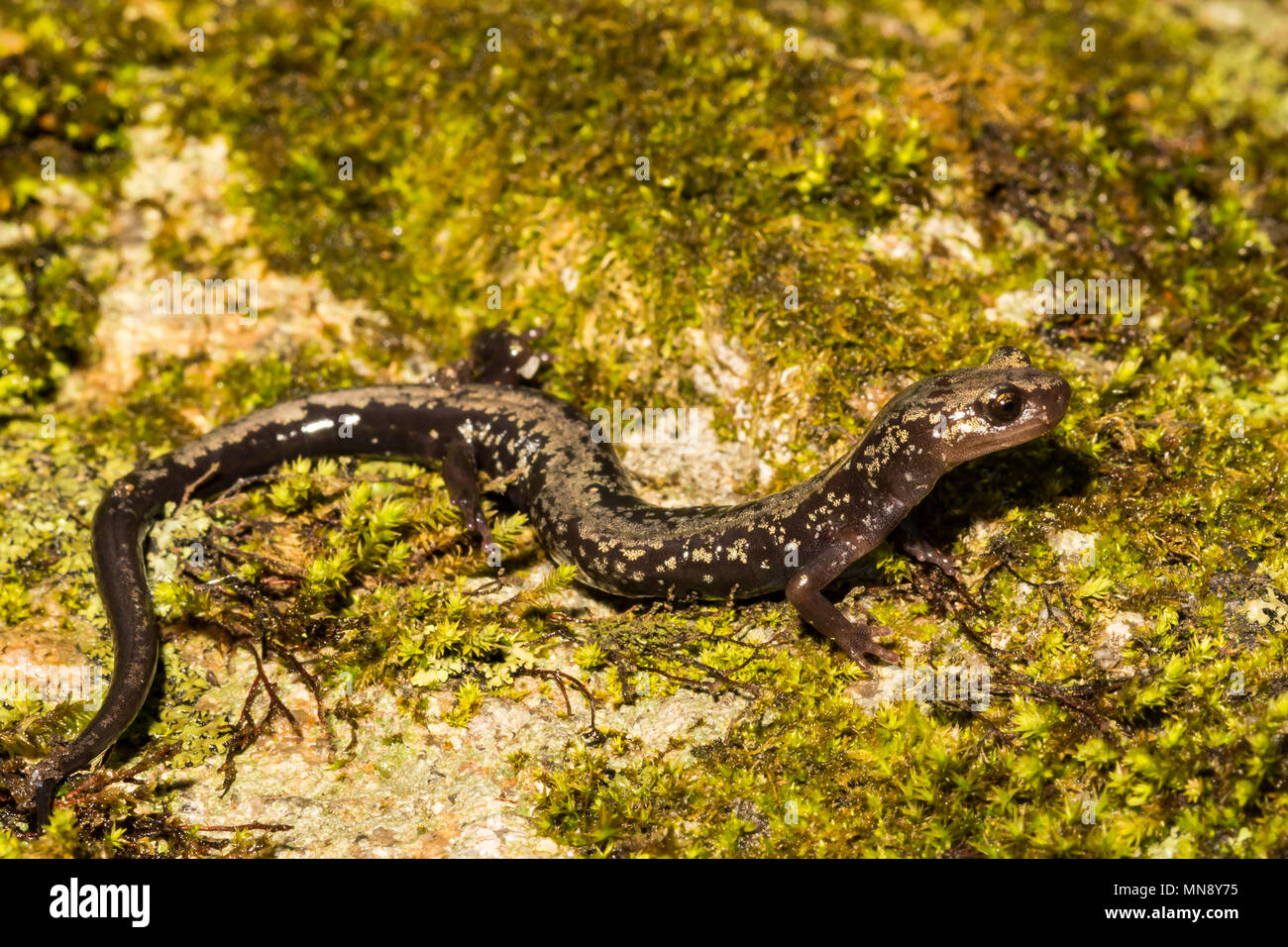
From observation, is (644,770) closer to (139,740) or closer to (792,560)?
(792,560)

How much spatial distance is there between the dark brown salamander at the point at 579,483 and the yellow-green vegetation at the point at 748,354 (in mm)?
215

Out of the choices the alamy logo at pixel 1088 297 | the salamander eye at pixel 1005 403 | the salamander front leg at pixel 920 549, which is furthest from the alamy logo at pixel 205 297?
the alamy logo at pixel 1088 297

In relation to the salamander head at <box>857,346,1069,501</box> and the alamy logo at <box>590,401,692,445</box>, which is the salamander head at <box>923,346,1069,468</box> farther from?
the alamy logo at <box>590,401,692,445</box>

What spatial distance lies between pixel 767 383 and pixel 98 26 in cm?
600

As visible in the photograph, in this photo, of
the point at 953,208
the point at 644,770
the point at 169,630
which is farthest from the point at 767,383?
the point at 169,630

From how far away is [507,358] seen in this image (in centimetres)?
627

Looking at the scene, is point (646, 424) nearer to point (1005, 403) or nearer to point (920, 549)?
point (920, 549)

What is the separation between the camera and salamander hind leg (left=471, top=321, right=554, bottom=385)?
6.27 meters

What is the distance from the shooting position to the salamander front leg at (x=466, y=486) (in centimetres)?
546

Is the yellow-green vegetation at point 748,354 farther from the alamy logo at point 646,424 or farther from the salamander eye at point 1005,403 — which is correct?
the salamander eye at point 1005,403
